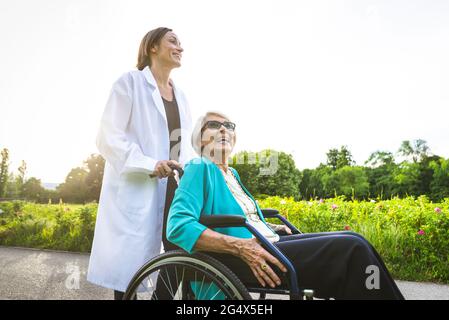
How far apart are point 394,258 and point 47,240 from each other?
17.3ft

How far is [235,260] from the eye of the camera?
1.65m

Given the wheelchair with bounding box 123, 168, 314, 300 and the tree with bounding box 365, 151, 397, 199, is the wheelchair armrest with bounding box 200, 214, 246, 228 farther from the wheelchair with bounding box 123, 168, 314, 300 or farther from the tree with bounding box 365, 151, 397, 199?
the tree with bounding box 365, 151, 397, 199

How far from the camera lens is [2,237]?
6926 mm

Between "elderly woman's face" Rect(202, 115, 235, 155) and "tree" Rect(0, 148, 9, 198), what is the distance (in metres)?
11.5

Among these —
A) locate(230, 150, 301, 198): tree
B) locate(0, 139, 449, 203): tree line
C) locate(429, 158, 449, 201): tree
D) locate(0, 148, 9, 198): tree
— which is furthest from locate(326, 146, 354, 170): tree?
locate(0, 148, 9, 198): tree

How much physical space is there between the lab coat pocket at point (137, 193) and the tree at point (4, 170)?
11.2 m

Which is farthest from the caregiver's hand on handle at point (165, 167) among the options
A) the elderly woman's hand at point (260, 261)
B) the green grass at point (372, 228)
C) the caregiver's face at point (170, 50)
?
the green grass at point (372, 228)

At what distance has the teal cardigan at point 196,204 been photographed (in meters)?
1.59

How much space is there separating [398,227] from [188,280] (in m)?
3.66

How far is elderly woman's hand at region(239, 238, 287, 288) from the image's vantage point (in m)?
1.53

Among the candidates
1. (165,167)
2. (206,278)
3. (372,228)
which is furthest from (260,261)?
(372,228)

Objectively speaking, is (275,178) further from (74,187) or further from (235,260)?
(235,260)
